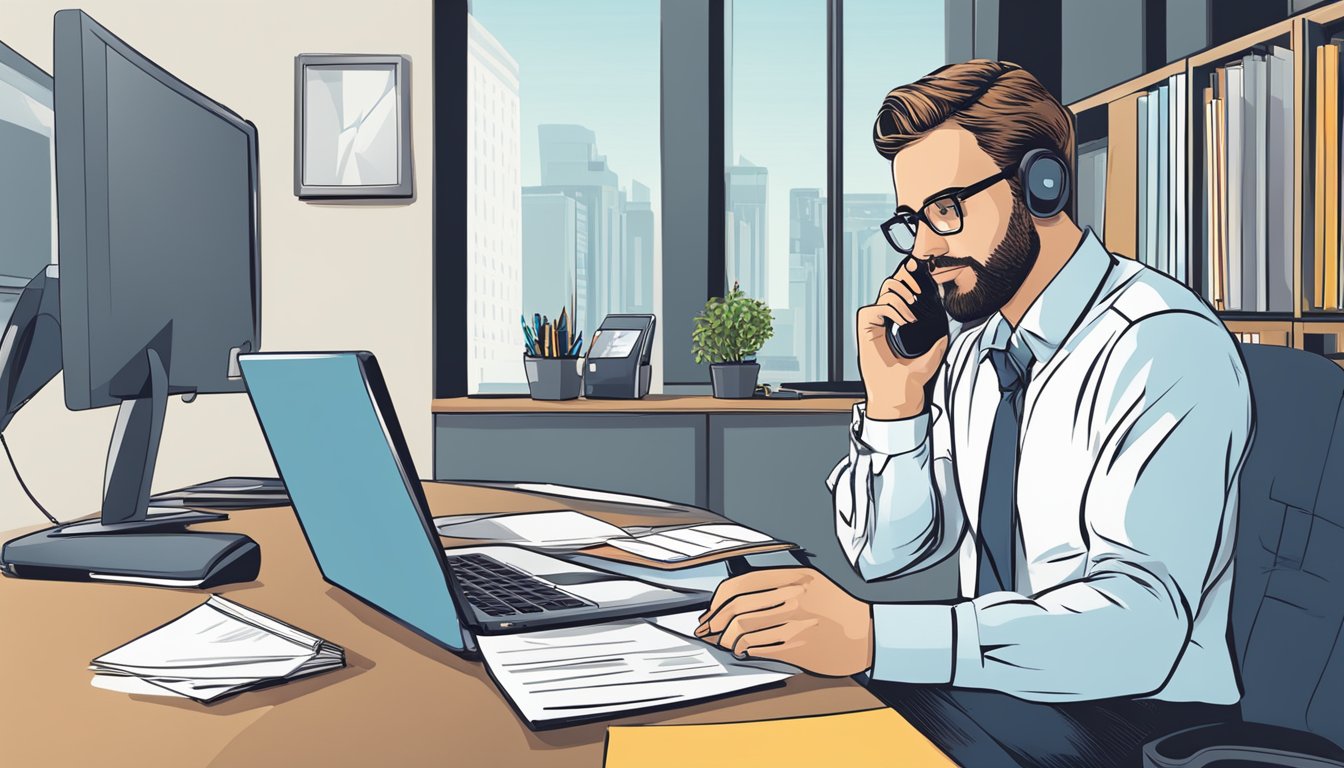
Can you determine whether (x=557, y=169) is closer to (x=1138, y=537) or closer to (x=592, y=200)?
(x=592, y=200)

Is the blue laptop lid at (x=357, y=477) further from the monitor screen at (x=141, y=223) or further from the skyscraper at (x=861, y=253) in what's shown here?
→ the skyscraper at (x=861, y=253)

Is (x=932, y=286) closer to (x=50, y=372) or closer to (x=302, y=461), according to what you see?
(x=302, y=461)

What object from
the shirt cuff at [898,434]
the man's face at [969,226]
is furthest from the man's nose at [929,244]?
the shirt cuff at [898,434]

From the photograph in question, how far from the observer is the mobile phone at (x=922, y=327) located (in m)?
1.24

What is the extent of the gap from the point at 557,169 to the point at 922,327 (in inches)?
73.1

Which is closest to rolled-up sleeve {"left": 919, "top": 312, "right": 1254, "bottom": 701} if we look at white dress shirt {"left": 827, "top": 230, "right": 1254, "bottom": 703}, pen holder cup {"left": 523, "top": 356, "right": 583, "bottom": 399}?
white dress shirt {"left": 827, "top": 230, "right": 1254, "bottom": 703}

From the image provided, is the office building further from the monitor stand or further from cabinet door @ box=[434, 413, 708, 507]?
the monitor stand

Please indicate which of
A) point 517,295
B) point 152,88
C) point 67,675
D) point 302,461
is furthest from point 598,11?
point 67,675

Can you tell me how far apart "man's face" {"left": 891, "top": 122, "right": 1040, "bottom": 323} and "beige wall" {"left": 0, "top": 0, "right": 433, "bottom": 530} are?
69.6 inches

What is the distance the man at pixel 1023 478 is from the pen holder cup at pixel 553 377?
4.12 ft

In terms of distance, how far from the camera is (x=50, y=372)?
1270mm

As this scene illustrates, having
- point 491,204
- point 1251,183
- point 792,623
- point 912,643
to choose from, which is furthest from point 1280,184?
point 491,204

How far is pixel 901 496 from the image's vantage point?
126cm

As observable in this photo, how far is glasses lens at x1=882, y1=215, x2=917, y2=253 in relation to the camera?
115cm
